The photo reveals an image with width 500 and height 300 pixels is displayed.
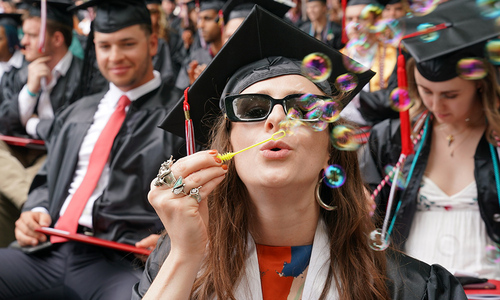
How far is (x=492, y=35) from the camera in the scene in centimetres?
257

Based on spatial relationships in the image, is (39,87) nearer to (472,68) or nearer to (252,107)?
(252,107)

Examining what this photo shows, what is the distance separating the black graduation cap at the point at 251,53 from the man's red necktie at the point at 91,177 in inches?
51.6

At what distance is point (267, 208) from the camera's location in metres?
1.90

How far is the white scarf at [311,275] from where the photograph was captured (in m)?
1.76

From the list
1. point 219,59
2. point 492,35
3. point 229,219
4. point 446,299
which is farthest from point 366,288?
point 492,35

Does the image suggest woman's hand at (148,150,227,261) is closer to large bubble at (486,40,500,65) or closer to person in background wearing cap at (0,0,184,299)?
person in background wearing cap at (0,0,184,299)

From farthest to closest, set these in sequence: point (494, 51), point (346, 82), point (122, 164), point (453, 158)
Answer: point (122, 164)
point (453, 158)
point (494, 51)
point (346, 82)

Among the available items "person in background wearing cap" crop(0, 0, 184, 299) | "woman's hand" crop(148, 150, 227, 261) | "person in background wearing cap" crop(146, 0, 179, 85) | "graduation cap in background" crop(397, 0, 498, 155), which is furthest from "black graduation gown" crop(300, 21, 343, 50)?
"woman's hand" crop(148, 150, 227, 261)

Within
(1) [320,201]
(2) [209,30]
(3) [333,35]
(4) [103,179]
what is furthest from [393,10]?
(1) [320,201]

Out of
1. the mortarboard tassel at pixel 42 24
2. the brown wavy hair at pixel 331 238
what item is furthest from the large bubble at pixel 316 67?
the mortarboard tassel at pixel 42 24

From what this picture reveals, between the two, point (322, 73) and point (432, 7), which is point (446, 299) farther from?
point (432, 7)

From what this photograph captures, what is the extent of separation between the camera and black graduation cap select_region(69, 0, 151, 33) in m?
3.63

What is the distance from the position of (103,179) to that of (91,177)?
79mm

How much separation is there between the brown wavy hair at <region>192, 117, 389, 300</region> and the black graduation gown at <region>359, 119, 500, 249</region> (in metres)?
0.65
